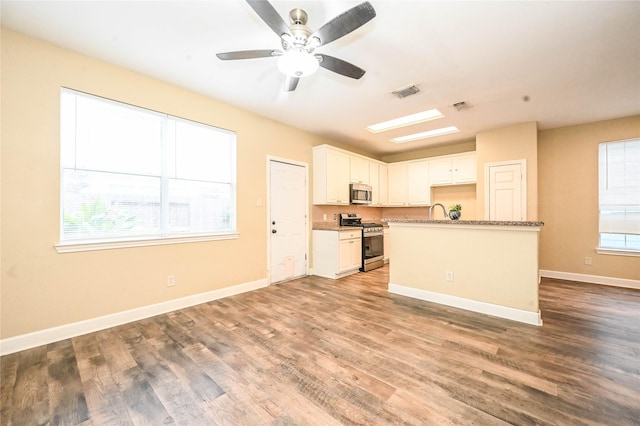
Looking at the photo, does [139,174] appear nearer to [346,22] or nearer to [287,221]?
[287,221]

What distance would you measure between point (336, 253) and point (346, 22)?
3597 millimetres

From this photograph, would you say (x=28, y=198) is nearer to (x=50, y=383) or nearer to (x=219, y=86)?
(x=50, y=383)

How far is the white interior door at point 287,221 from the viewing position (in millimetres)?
4336

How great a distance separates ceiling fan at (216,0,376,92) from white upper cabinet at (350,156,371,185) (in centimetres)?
325

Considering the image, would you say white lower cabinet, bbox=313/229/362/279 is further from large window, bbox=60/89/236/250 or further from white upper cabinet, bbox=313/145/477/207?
large window, bbox=60/89/236/250

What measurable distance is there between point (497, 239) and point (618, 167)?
3310 mm

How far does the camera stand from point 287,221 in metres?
4.58

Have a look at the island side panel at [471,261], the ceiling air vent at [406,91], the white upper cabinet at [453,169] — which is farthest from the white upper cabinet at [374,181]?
the ceiling air vent at [406,91]

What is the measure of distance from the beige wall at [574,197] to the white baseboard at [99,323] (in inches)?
227

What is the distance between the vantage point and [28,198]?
2291mm

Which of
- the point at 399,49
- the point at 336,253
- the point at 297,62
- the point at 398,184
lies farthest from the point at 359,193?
the point at 297,62

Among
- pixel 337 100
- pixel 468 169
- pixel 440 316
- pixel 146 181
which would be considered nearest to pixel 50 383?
pixel 146 181

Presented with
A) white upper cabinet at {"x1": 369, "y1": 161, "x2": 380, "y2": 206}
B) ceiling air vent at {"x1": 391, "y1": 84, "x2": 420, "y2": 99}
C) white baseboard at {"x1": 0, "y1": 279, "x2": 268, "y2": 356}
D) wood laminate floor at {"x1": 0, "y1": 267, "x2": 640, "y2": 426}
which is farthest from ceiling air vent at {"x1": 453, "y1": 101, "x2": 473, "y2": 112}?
white baseboard at {"x1": 0, "y1": 279, "x2": 268, "y2": 356}

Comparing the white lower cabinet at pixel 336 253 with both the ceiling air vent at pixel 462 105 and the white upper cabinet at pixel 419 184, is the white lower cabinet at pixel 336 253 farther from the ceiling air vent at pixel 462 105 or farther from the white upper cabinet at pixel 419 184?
the ceiling air vent at pixel 462 105
